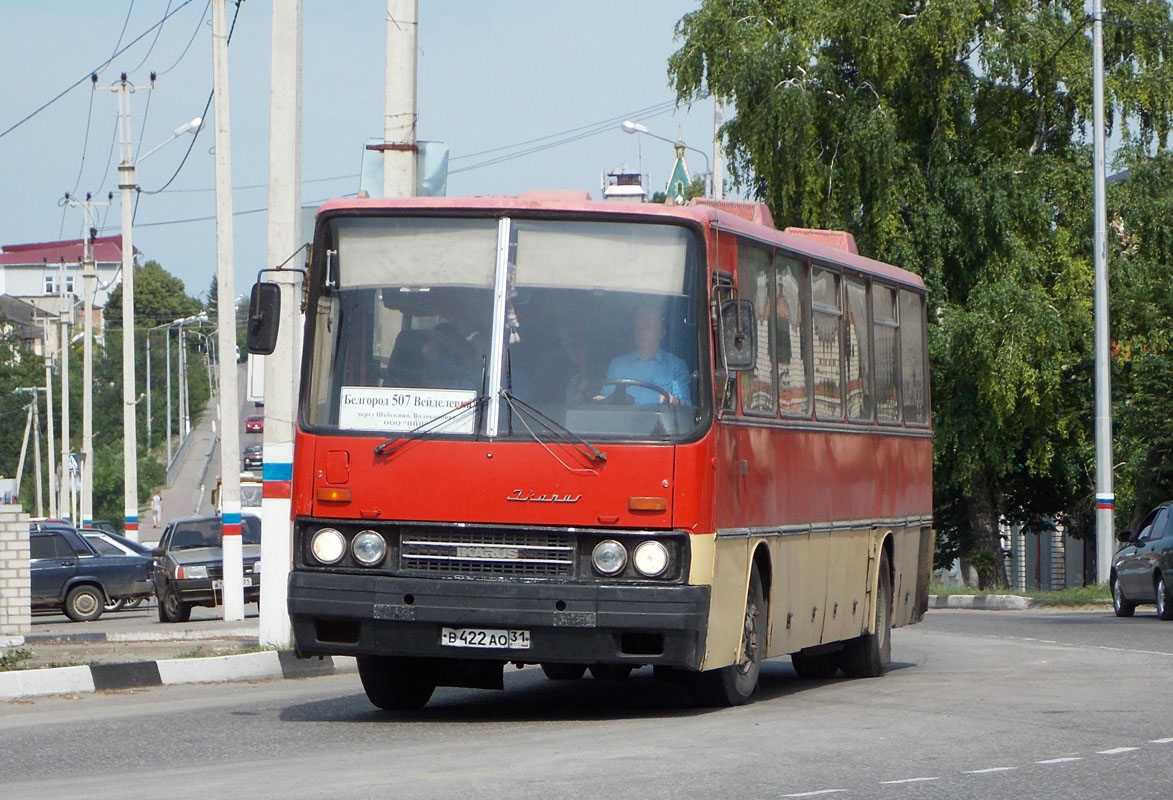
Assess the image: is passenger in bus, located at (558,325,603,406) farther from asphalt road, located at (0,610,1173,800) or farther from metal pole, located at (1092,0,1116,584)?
metal pole, located at (1092,0,1116,584)

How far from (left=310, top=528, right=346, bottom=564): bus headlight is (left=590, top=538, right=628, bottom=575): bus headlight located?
55.1 inches

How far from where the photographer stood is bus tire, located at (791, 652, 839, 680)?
15617mm

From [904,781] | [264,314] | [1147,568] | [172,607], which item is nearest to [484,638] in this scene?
[264,314]

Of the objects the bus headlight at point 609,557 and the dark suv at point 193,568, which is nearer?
the bus headlight at point 609,557

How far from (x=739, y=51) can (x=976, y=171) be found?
503 centimetres

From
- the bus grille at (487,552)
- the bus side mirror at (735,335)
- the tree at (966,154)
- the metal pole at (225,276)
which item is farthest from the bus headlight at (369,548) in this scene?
the tree at (966,154)

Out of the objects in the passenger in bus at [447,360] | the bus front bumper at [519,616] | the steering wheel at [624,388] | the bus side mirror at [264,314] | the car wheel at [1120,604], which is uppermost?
the bus side mirror at [264,314]

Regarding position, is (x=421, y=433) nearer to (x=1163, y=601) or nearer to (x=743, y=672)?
(x=743, y=672)

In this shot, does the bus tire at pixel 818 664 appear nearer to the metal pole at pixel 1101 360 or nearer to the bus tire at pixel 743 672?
the bus tire at pixel 743 672

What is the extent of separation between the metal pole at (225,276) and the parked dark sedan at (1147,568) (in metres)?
12.2

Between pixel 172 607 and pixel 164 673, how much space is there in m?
17.0

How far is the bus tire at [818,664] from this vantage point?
15.6 metres

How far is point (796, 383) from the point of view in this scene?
1332 centimetres

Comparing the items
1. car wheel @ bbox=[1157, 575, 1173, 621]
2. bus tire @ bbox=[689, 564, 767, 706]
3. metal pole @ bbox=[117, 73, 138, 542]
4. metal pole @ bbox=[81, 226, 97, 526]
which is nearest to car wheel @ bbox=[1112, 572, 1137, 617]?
car wheel @ bbox=[1157, 575, 1173, 621]
